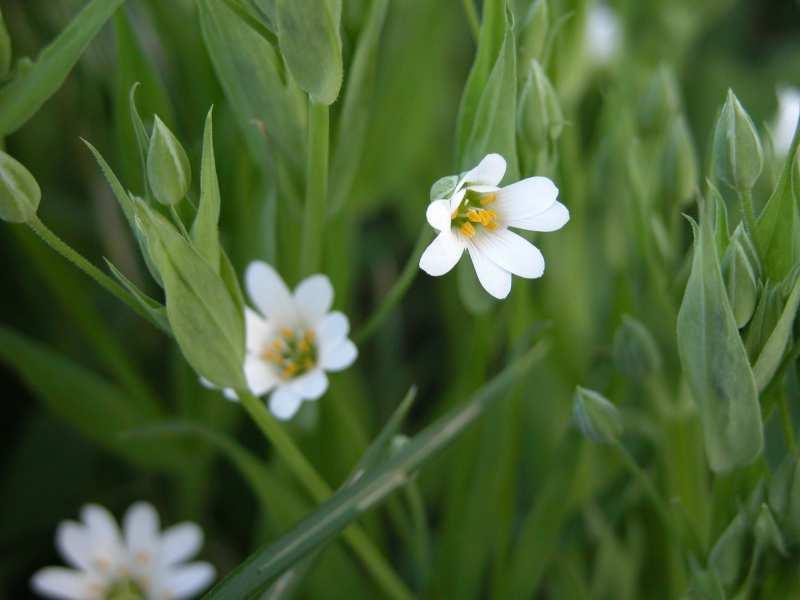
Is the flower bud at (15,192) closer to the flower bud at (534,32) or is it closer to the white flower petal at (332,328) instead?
the white flower petal at (332,328)

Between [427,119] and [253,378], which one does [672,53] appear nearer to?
[427,119]

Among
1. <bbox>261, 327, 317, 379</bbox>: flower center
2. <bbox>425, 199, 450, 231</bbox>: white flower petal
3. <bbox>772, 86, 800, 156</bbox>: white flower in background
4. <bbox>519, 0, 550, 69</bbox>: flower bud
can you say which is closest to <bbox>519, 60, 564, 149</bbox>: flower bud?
<bbox>519, 0, 550, 69</bbox>: flower bud

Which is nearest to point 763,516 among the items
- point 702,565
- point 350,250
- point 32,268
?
point 702,565

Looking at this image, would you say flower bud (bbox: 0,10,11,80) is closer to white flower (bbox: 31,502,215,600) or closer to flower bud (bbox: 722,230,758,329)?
white flower (bbox: 31,502,215,600)

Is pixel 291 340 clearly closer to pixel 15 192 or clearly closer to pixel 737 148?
pixel 15 192

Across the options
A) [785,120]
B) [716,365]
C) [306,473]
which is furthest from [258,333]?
[785,120]

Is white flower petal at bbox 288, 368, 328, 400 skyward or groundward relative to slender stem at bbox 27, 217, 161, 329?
groundward

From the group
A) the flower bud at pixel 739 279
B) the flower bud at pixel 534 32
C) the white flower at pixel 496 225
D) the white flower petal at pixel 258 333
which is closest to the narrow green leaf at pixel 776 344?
the flower bud at pixel 739 279
